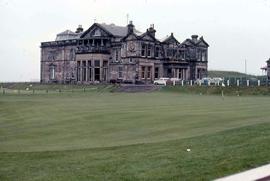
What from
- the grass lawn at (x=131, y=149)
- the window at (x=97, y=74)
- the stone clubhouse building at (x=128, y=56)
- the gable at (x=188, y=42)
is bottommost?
the grass lawn at (x=131, y=149)

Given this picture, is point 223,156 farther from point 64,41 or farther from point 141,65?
point 64,41

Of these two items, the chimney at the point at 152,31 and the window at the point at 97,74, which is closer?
the chimney at the point at 152,31

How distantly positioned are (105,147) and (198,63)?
101357 mm

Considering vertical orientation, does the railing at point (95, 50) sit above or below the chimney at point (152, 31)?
below

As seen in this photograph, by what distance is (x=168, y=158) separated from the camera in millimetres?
14203

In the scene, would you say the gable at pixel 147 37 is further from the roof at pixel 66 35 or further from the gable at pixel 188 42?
the roof at pixel 66 35

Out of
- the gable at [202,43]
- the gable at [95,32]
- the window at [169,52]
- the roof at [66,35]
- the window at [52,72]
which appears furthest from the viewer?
the window at [52,72]

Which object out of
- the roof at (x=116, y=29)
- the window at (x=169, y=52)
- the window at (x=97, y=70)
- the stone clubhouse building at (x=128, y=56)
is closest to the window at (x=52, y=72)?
the stone clubhouse building at (x=128, y=56)

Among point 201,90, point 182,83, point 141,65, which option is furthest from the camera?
point 141,65

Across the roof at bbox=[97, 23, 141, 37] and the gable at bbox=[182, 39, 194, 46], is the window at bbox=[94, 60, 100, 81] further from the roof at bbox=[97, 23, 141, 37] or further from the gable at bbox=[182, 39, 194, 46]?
the gable at bbox=[182, 39, 194, 46]

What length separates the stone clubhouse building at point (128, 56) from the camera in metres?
103

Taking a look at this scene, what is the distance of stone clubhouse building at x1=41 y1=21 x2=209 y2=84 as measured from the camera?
103m

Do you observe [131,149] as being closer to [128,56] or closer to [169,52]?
[128,56]

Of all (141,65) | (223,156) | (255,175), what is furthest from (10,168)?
(141,65)
